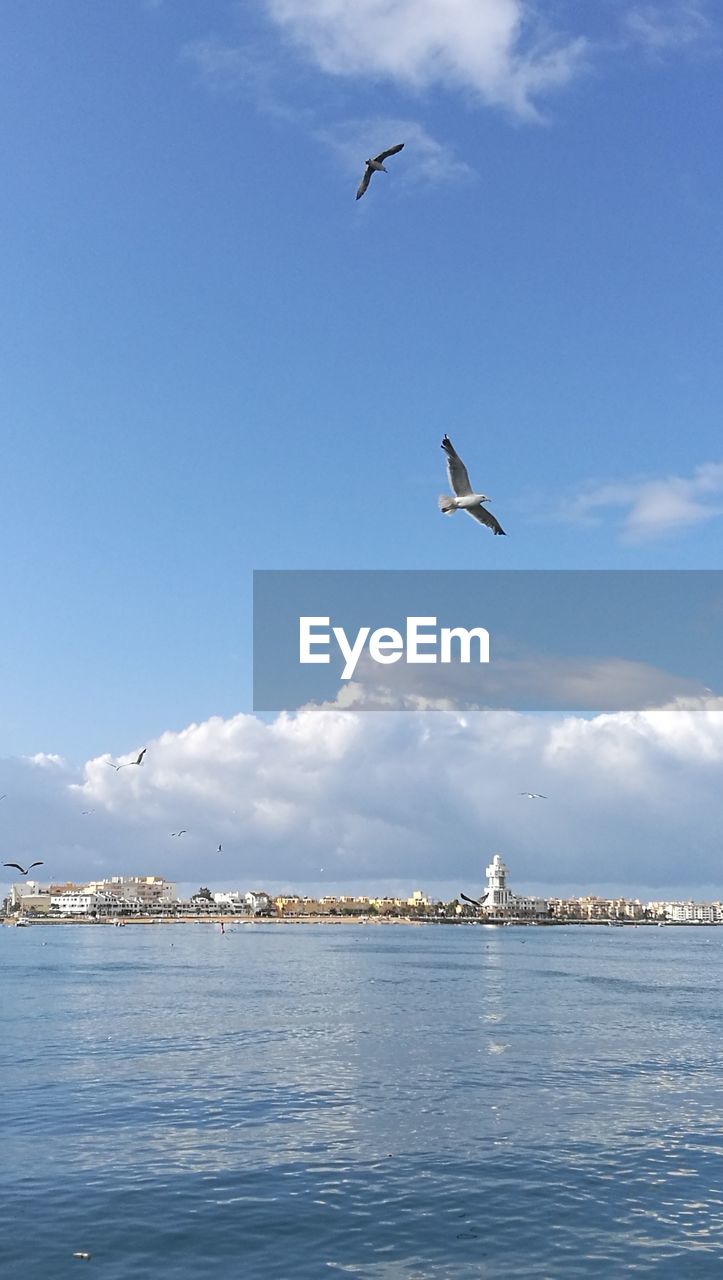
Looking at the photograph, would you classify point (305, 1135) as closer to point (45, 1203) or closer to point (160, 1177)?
point (160, 1177)

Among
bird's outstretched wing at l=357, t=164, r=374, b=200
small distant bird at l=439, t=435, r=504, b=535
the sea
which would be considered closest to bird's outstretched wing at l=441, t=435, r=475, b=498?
small distant bird at l=439, t=435, r=504, b=535

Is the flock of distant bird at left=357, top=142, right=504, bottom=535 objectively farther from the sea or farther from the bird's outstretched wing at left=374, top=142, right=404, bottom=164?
the sea

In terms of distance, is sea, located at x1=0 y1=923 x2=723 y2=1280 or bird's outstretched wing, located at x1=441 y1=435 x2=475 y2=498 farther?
bird's outstretched wing, located at x1=441 y1=435 x2=475 y2=498

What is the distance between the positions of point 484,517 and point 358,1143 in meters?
17.2

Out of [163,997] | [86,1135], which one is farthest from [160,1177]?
[163,997]

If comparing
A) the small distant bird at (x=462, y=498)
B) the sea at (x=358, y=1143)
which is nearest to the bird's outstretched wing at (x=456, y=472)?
the small distant bird at (x=462, y=498)

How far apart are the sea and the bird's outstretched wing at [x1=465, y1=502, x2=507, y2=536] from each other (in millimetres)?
14372

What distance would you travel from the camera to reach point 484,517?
23.1 metres

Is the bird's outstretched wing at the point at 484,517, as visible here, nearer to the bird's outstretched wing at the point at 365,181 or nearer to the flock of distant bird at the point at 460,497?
the flock of distant bird at the point at 460,497

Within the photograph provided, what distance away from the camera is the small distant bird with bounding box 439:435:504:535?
22.8m

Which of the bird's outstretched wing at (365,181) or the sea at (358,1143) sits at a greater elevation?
the bird's outstretched wing at (365,181)

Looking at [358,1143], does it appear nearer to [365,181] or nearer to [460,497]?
[460,497]

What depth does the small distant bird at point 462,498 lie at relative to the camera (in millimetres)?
22797

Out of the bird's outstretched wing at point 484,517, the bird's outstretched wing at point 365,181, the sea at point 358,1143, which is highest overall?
the bird's outstretched wing at point 365,181
